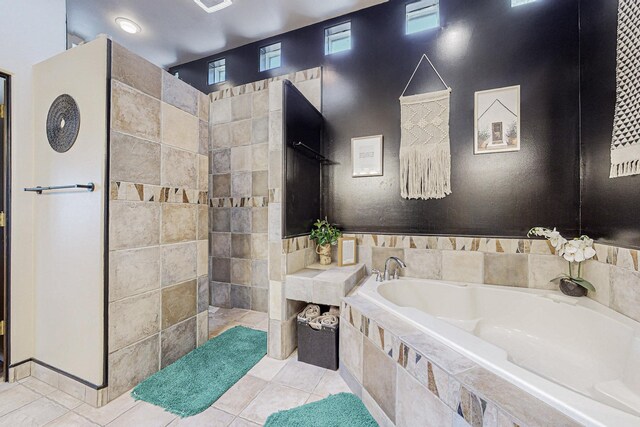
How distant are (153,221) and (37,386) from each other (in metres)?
1.21

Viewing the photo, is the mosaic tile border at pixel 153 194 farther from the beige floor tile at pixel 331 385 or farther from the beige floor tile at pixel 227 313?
the beige floor tile at pixel 331 385

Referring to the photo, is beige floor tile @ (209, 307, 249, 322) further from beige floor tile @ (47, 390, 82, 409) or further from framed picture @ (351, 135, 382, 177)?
framed picture @ (351, 135, 382, 177)

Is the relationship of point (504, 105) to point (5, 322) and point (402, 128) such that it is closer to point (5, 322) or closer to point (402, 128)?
point (402, 128)

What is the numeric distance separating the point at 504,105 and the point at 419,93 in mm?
667

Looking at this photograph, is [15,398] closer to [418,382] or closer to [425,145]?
[418,382]

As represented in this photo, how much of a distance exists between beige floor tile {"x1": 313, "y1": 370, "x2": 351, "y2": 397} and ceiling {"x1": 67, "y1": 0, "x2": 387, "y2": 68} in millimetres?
3106

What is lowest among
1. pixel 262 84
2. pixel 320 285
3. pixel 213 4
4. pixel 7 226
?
pixel 320 285

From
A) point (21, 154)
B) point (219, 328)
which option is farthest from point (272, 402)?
point (21, 154)

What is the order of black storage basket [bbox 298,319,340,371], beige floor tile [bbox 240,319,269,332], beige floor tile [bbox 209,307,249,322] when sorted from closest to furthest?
black storage basket [bbox 298,319,340,371], beige floor tile [bbox 240,319,269,332], beige floor tile [bbox 209,307,249,322]

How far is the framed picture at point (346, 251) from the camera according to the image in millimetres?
2219

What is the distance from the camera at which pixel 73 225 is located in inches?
58.9

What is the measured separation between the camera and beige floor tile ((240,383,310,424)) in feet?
4.37

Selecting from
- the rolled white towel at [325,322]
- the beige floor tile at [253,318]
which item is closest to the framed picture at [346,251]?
the rolled white towel at [325,322]

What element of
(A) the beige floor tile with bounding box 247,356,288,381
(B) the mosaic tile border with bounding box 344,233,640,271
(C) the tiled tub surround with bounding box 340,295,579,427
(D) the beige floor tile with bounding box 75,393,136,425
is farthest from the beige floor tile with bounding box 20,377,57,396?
(B) the mosaic tile border with bounding box 344,233,640,271
